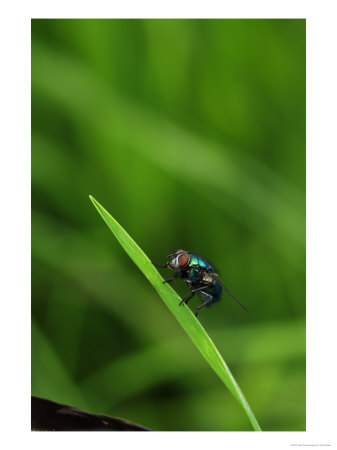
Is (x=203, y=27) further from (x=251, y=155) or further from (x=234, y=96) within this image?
(x=251, y=155)

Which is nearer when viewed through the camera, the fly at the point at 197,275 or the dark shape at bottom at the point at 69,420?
the dark shape at bottom at the point at 69,420

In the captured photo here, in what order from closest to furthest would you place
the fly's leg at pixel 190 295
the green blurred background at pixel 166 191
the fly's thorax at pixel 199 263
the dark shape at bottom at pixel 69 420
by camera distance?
the dark shape at bottom at pixel 69 420, the fly's leg at pixel 190 295, the fly's thorax at pixel 199 263, the green blurred background at pixel 166 191

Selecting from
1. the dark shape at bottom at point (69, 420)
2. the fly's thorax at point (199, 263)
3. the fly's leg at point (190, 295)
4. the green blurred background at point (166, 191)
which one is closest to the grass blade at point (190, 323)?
the fly's leg at point (190, 295)

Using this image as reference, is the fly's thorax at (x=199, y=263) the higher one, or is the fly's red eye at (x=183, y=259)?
the fly's red eye at (x=183, y=259)

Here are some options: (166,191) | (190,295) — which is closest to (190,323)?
(190,295)

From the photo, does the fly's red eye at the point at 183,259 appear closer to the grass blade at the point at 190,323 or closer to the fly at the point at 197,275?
the fly at the point at 197,275

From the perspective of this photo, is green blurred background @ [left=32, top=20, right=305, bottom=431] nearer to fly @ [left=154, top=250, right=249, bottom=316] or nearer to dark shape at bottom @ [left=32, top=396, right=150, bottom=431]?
fly @ [left=154, top=250, right=249, bottom=316]

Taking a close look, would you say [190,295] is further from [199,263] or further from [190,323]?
[190,323]
